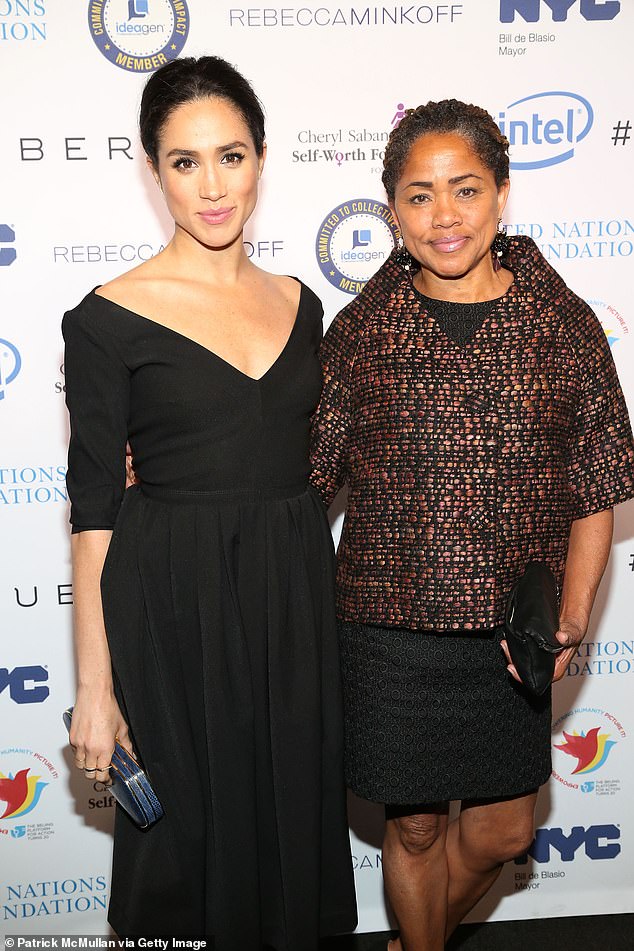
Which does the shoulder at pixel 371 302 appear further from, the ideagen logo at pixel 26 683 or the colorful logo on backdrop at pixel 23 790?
the colorful logo on backdrop at pixel 23 790

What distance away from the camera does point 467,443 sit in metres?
1.80

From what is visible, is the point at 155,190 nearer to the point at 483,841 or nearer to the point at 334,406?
the point at 334,406

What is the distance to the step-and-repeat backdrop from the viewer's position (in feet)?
7.66

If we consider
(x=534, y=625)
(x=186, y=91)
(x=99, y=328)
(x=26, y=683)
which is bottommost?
(x=26, y=683)

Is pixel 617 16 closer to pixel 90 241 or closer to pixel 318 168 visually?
pixel 318 168

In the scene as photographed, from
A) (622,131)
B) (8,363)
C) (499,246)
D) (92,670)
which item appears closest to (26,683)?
(8,363)

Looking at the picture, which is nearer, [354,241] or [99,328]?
[99,328]

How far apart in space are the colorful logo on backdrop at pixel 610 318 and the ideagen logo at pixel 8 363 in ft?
4.78

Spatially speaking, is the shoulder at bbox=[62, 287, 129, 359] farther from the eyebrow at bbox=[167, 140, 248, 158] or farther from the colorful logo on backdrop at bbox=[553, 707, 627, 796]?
the colorful logo on backdrop at bbox=[553, 707, 627, 796]

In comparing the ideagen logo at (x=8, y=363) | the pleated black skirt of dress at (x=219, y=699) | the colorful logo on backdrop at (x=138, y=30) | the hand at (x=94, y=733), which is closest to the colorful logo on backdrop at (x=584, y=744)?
the pleated black skirt of dress at (x=219, y=699)

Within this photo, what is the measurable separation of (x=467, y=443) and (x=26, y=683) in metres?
1.40

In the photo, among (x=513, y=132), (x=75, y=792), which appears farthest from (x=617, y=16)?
(x=75, y=792)

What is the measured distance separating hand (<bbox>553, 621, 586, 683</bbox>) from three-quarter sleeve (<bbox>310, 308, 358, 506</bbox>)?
536mm

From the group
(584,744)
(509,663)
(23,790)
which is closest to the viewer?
(509,663)
